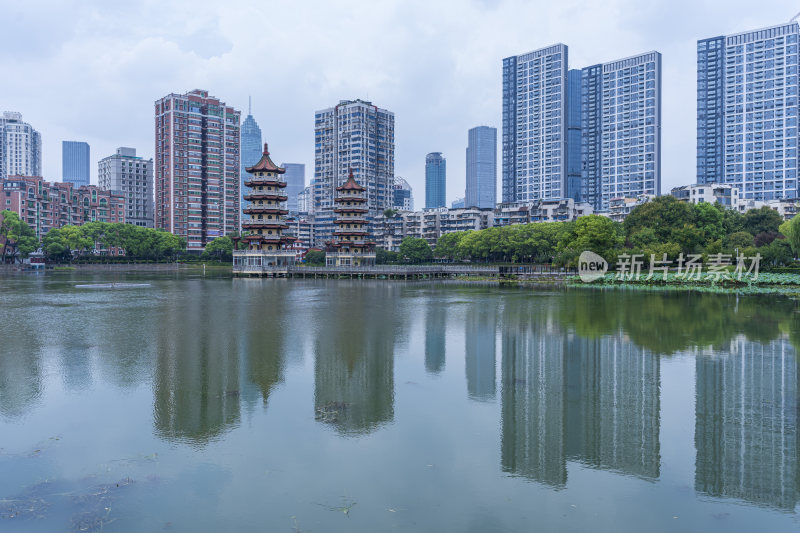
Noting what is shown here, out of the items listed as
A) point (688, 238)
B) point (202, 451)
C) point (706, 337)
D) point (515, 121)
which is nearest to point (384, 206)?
point (515, 121)

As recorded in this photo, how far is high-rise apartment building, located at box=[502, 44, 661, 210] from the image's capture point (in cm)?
15312

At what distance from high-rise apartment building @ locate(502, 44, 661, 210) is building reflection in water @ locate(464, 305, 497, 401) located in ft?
428

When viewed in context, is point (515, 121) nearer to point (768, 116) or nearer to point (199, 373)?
point (768, 116)

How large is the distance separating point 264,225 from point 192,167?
2647 inches

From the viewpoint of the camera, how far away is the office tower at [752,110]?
5374 inches

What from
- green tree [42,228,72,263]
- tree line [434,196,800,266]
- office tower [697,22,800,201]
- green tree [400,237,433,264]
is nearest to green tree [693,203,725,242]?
tree line [434,196,800,266]

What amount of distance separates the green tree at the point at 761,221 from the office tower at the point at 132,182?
498 ft

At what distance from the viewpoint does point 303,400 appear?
15.1m

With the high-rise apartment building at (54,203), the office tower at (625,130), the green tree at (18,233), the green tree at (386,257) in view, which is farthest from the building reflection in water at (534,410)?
the office tower at (625,130)

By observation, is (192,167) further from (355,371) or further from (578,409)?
(578,409)

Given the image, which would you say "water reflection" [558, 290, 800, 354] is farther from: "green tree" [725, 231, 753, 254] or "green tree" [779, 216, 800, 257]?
"green tree" [725, 231, 753, 254]

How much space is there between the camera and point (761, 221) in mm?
82875

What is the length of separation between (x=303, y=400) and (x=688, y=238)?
6083 centimetres

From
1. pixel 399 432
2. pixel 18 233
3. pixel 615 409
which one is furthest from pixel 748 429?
pixel 18 233
